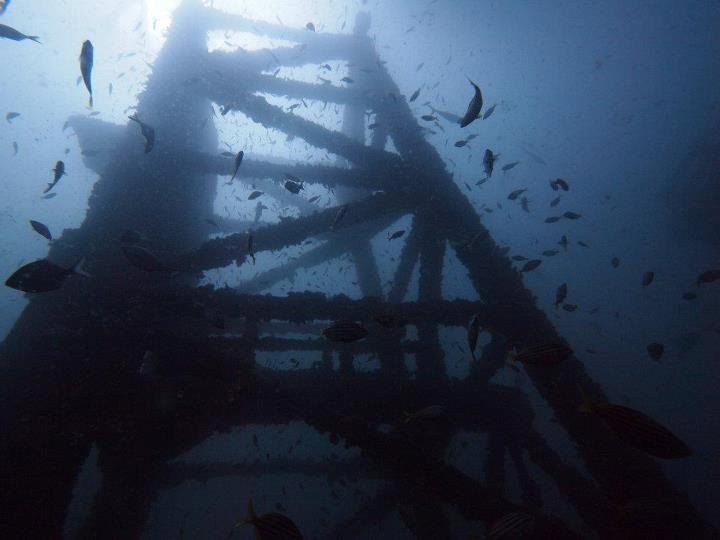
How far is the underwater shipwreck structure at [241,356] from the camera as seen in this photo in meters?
3.43

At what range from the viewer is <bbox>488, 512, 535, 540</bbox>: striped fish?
3.35 meters

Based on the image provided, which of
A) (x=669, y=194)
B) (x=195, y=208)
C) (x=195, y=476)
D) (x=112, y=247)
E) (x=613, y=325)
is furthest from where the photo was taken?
(x=613, y=325)

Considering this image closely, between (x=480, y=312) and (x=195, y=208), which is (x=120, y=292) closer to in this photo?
(x=195, y=208)

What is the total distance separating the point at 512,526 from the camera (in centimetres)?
336

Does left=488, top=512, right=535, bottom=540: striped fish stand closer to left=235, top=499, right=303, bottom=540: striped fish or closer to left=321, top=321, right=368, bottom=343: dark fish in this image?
left=235, top=499, right=303, bottom=540: striped fish

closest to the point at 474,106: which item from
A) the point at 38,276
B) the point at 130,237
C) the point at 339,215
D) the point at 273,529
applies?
the point at 339,215

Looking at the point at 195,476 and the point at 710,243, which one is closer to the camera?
the point at 195,476

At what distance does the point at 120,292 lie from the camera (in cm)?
422

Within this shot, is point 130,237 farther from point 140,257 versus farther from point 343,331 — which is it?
point 343,331

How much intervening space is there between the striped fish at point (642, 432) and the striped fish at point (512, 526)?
1426mm

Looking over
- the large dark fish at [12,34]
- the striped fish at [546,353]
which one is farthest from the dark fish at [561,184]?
the large dark fish at [12,34]

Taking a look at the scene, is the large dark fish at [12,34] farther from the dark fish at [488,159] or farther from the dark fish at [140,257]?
the dark fish at [488,159]

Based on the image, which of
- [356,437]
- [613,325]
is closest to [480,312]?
[356,437]

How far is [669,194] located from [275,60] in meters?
41.4
